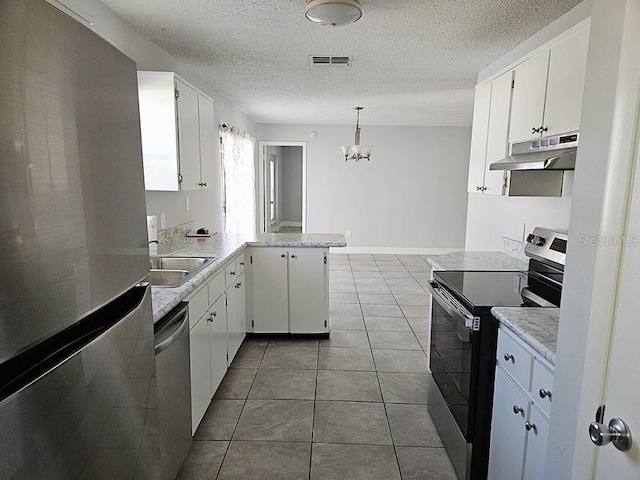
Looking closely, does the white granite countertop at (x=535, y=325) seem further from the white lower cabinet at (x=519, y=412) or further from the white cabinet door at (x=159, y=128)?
the white cabinet door at (x=159, y=128)

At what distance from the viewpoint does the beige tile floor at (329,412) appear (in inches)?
79.9

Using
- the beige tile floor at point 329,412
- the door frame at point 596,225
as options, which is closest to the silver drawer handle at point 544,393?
the door frame at point 596,225

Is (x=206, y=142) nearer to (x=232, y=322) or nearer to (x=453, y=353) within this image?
(x=232, y=322)

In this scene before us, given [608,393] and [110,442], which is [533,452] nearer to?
[608,393]

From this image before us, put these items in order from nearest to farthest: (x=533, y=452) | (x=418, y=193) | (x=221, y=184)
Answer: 1. (x=533, y=452)
2. (x=221, y=184)
3. (x=418, y=193)

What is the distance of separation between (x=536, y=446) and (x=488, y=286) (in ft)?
2.90

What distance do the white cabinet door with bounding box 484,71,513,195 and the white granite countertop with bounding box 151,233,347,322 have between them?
4.02 ft

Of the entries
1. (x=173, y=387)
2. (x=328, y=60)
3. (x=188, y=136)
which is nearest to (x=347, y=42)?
(x=328, y=60)

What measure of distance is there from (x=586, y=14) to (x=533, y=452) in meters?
2.16

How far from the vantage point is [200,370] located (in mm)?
2180

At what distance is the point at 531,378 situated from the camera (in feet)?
4.65

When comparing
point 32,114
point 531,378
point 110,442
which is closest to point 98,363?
point 110,442

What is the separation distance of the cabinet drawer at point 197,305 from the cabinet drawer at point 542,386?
A: 4.98ft

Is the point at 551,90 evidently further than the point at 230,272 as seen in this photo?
No
